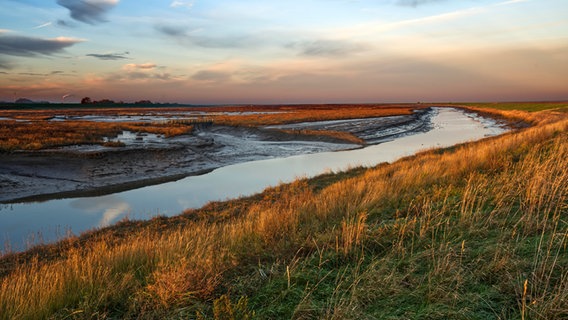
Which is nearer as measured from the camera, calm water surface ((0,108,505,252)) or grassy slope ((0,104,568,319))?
grassy slope ((0,104,568,319))

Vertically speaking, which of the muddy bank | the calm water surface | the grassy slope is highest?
the grassy slope

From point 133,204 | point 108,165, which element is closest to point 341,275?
point 133,204

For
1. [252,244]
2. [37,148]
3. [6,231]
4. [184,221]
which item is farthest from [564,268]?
[37,148]

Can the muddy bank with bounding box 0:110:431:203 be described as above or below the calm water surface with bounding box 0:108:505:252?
above

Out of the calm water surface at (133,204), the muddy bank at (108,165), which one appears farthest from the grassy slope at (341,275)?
the muddy bank at (108,165)

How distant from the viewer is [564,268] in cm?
371

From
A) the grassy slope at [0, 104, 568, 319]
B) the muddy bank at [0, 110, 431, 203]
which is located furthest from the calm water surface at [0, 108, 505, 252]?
the grassy slope at [0, 104, 568, 319]

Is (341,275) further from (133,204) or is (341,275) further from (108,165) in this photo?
(108,165)

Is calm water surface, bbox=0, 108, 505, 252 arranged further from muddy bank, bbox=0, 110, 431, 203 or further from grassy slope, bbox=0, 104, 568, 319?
grassy slope, bbox=0, 104, 568, 319

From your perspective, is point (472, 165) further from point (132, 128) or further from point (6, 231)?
point (132, 128)

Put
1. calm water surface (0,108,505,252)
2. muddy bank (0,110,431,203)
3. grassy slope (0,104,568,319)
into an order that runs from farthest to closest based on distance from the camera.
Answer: muddy bank (0,110,431,203) < calm water surface (0,108,505,252) < grassy slope (0,104,568,319)

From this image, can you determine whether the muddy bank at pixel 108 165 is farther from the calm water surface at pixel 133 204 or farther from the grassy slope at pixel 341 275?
the grassy slope at pixel 341 275

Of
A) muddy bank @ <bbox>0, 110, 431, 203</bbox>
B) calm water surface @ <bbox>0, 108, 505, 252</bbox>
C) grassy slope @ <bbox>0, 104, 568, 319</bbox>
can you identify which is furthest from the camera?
muddy bank @ <bbox>0, 110, 431, 203</bbox>

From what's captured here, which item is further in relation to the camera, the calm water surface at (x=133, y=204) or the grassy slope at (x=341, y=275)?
the calm water surface at (x=133, y=204)
